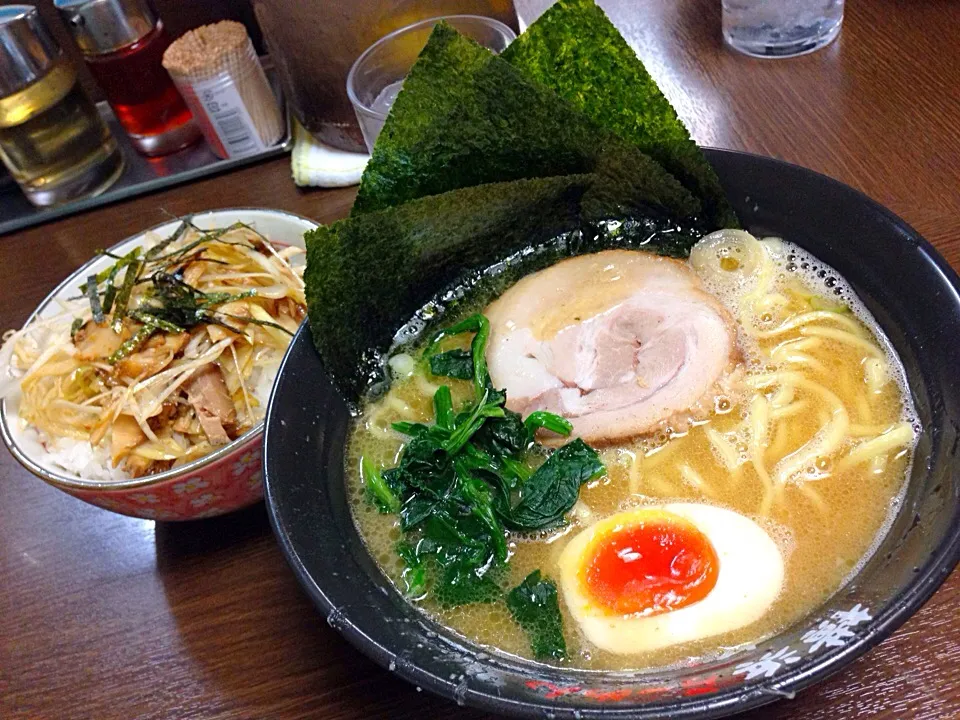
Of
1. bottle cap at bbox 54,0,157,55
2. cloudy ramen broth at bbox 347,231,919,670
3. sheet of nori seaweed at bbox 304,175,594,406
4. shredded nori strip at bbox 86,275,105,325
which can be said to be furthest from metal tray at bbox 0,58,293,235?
cloudy ramen broth at bbox 347,231,919,670

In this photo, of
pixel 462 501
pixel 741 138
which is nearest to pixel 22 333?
pixel 462 501

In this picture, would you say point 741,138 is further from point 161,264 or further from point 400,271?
point 161,264

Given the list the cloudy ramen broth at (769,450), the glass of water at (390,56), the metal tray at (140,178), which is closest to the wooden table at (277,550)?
the metal tray at (140,178)

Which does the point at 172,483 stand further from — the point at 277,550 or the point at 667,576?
the point at 667,576

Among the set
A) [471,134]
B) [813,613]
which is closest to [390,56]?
[471,134]

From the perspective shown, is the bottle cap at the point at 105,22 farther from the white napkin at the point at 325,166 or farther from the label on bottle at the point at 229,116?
the white napkin at the point at 325,166

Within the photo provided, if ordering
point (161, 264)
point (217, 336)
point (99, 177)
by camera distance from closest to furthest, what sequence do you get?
1. point (217, 336)
2. point (161, 264)
3. point (99, 177)
